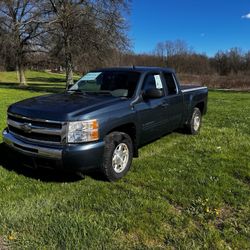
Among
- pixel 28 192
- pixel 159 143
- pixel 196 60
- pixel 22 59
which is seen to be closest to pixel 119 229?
pixel 28 192

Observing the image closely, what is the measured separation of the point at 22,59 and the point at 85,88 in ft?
107

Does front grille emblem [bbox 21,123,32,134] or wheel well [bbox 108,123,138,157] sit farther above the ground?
front grille emblem [bbox 21,123,32,134]

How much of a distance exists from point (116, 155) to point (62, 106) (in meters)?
1.08

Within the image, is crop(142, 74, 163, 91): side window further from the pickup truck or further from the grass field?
the grass field

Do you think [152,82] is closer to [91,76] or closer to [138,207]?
[91,76]

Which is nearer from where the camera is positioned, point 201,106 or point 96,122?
→ point 96,122

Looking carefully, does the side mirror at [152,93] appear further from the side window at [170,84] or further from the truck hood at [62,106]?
the side window at [170,84]

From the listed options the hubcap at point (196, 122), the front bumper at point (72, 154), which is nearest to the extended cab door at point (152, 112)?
the front bumper at point (72, 154)

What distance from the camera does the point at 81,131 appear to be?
4680 millimetres

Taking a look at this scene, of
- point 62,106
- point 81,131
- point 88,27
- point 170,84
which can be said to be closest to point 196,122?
point 170,84

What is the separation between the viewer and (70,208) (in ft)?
14.1

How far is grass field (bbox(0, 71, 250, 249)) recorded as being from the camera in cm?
359

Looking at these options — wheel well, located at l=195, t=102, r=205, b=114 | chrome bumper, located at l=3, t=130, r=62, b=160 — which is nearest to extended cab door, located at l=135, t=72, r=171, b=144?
chrome bumper, located at l=3, t=130, r=62, b=160

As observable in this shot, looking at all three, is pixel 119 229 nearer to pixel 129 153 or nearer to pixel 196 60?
pixel 129 153
